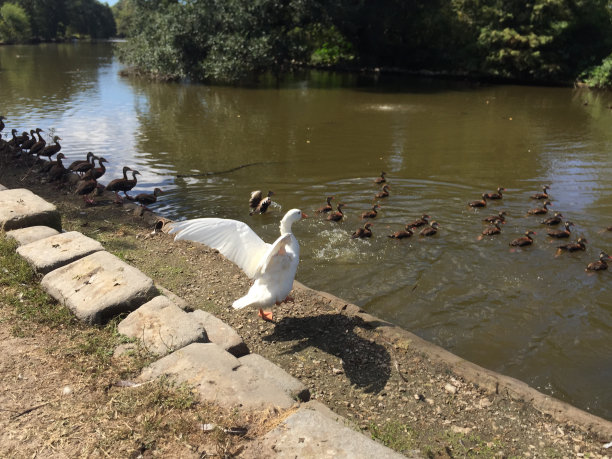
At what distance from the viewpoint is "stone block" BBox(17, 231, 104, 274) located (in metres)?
5.18

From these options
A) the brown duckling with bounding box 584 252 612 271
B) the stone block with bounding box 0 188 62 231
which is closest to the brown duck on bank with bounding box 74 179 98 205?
the stone block with bounding box 0 188 62 231

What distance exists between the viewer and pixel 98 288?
4.72 metres

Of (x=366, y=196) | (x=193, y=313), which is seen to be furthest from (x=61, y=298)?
(x=366, y=196)

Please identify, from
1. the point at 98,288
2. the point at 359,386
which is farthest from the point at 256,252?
the point at 359,386

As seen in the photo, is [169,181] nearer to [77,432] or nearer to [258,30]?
[77,432]

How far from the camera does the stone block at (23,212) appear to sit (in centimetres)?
630

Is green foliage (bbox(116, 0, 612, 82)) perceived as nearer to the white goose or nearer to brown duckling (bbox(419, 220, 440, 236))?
brown duckling (bbox(419, 220, 440, 236))

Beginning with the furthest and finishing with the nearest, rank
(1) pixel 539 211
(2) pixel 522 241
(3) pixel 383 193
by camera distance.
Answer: (3) pixel 383 193
(1) pixel 539 211
(2) pixel 522 241

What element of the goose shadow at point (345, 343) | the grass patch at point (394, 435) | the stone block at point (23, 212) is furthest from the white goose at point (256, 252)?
the stone block at point (23, 212)

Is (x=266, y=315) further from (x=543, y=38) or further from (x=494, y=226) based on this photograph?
(x=543, y=38)

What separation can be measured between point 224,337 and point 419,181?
26.5 ft

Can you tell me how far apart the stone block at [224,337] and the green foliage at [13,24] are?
8348cm

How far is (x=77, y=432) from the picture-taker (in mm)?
3121

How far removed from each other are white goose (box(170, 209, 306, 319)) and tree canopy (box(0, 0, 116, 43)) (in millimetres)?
82383
